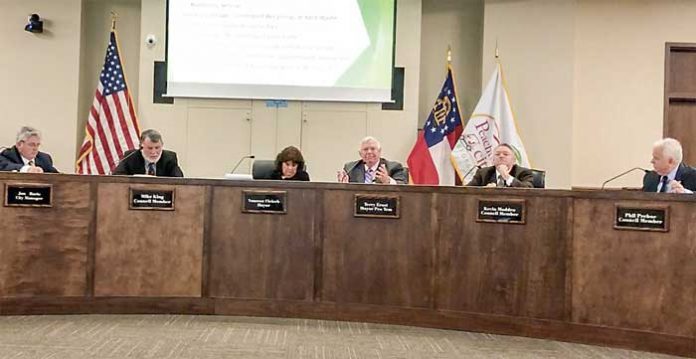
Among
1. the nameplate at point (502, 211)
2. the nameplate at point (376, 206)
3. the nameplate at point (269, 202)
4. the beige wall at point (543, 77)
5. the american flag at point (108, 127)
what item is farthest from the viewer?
the american flag at point (108, 127)

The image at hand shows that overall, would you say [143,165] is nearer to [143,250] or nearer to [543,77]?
[143,250]

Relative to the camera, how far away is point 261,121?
7039mm

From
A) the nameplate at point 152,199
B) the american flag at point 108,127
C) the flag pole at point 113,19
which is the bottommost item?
the nameplate at point 152,199

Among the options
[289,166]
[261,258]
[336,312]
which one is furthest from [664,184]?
[261,258]

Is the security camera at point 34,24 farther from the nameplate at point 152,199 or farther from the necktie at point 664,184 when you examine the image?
the necktie at point 664,184

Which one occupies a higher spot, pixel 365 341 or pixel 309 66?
pixel 309 66

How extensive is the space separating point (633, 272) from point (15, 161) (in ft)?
15.0

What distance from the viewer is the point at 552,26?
683 cm

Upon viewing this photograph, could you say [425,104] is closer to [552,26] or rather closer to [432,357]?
[552,26]

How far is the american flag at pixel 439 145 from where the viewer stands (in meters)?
6.93

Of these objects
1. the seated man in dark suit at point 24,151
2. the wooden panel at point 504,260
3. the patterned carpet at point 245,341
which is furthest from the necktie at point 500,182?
the seated man in dark suit at point 24,151

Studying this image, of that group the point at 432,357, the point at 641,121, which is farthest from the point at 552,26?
the point at 432,357

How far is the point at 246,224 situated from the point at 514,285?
174 centimetres

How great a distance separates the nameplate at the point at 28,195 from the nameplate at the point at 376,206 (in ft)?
6.39
